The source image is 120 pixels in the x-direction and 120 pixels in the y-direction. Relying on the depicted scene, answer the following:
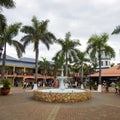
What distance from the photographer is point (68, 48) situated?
3891 cm

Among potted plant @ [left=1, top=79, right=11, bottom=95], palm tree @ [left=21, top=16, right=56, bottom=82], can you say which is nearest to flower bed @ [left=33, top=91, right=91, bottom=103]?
potted plant @ [left=1, top=79, right=11, bottom=95]

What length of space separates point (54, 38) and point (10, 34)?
23.9 ft

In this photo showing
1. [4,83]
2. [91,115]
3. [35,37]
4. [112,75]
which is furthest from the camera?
[112,75]

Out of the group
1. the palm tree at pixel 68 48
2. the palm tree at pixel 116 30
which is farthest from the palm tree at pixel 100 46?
the palm tree at pixel 116 30

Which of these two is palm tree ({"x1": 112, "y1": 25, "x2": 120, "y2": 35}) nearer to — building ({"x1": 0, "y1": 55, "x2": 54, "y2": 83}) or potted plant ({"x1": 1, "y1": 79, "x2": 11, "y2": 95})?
potted plant ({"x1": 1, "y1": 79, "x2": 11, "y2": 95})

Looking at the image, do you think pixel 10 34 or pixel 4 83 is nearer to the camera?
pixel 4 83

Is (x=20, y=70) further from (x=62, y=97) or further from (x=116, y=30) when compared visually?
(x=62, y=97)

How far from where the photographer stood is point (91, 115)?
1262 cm

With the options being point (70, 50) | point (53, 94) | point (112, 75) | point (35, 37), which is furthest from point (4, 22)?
point (112, 75)

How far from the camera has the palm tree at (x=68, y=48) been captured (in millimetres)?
38844

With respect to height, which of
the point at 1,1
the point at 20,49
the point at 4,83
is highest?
the point at 1,1

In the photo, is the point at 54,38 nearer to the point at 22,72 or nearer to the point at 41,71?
the point at 22,72

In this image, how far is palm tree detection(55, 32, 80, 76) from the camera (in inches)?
1529

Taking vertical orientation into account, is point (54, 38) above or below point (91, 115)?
above
